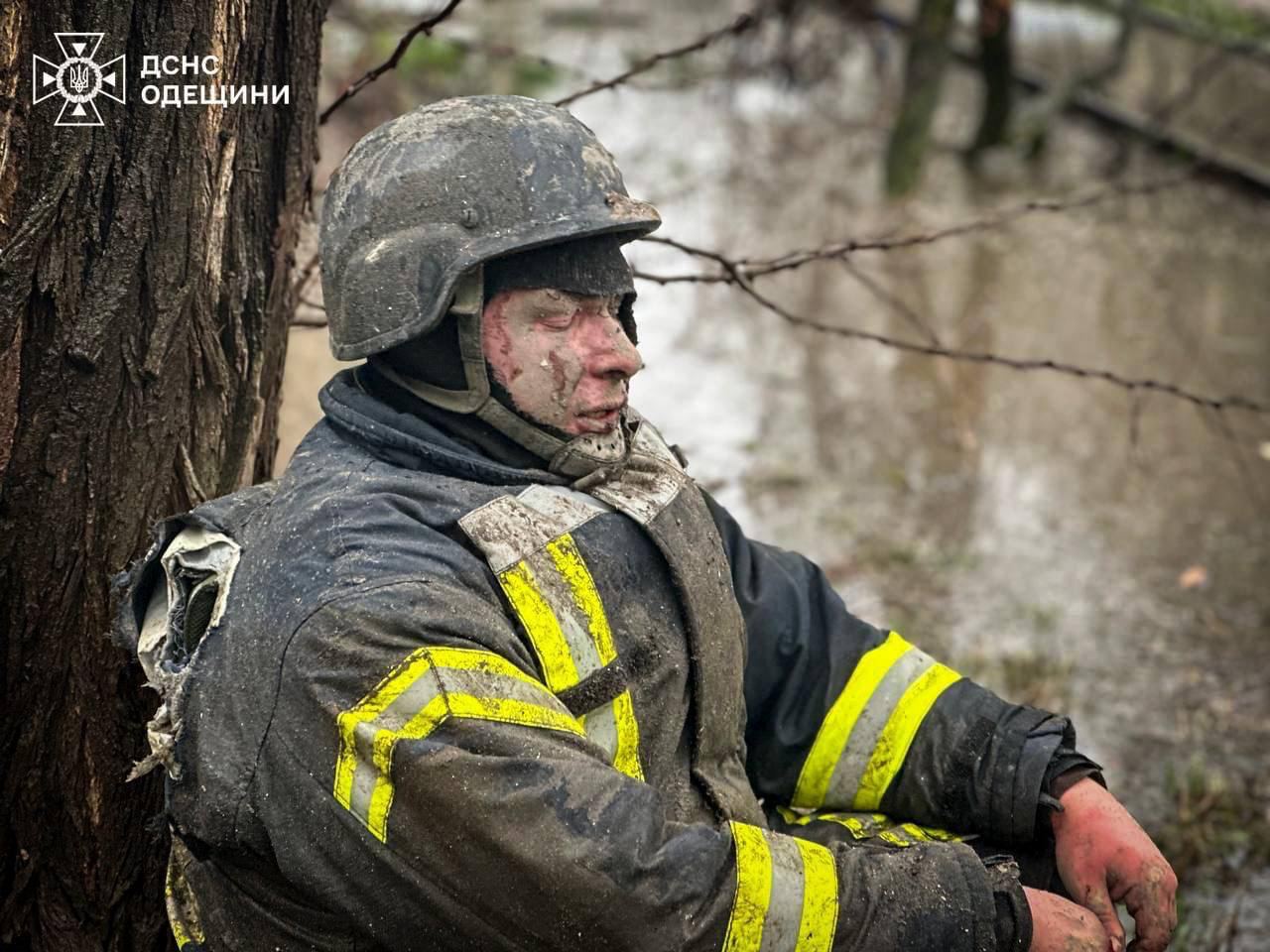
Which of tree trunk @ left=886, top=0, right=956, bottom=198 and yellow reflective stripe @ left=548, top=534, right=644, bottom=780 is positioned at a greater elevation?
tree trunk @ left=886, top=0, right=956, bottom=198

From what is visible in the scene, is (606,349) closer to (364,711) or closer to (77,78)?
(364,711)

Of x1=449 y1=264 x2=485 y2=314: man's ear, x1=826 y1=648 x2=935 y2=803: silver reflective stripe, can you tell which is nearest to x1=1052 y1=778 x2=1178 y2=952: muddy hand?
x1=826 y1=648 x2=935 y2=803: silver reflective stripe

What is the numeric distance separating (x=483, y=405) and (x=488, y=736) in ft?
1.92

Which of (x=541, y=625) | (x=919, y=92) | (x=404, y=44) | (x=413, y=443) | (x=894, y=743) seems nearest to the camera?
(x=541, y=625)

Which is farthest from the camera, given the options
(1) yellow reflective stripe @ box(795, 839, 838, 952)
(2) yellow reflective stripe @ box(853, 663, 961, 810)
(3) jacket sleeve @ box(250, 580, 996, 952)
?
(2) yellow reflective stripe @ box(853, 663, 961, 810)

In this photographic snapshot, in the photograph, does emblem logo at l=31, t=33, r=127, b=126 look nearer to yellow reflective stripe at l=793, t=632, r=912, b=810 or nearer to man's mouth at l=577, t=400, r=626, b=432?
man's mouth at l=577, t=400, r=626, b=432

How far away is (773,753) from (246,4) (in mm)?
1608

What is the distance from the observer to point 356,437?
232cm

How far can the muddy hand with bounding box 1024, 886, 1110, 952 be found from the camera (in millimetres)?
2115

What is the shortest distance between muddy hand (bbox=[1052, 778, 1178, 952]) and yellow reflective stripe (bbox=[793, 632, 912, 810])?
387mm

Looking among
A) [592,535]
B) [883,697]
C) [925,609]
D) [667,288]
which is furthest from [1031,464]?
[592,535]

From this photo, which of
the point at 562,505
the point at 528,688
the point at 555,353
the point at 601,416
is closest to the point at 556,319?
the point at 555,353

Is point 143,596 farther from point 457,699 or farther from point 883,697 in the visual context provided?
point 883,697

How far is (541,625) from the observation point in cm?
215
